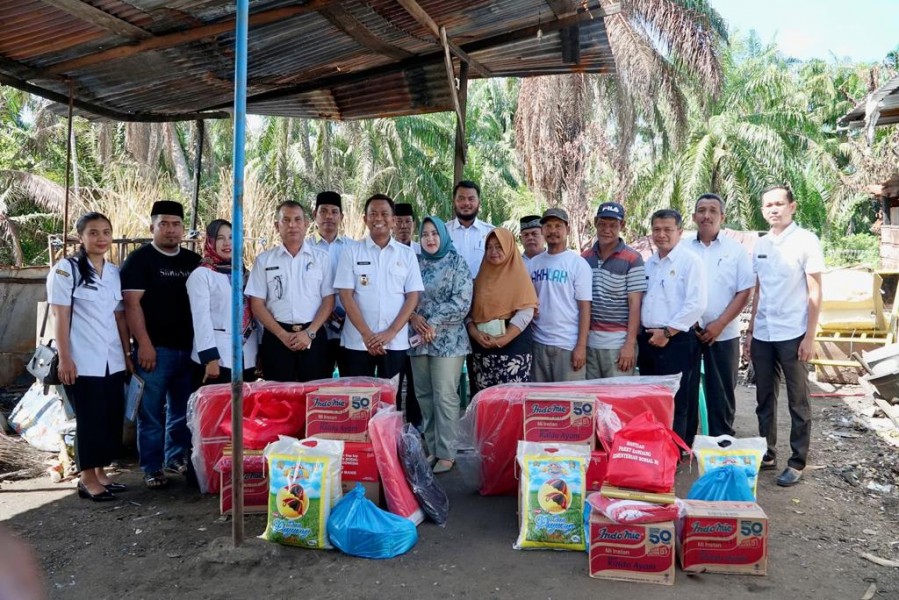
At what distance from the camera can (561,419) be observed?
3512 mm

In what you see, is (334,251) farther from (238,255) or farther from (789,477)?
(789,477)

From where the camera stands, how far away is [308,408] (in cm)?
354

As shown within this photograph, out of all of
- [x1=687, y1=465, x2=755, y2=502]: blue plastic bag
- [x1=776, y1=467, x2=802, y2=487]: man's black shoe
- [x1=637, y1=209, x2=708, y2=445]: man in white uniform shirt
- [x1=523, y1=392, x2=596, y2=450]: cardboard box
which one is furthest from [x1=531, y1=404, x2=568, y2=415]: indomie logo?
[x1=776, y1=467, x2=802, y2=487]: man's black shoe

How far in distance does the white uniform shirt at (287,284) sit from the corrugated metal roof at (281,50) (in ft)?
4.60

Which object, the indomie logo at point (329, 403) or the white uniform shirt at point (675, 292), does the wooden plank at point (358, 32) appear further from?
the white uniform shirt at point (675, 292)

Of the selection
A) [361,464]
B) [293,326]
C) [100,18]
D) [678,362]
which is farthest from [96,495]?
[678,362]

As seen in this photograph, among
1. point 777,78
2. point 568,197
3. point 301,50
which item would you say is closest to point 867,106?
point 301,50

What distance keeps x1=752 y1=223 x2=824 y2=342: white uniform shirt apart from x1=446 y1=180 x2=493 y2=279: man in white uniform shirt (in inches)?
74.9

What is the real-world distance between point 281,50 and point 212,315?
1881 mm

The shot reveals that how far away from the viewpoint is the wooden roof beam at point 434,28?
401cm

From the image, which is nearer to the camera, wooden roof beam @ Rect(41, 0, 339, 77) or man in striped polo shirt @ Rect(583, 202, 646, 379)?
wooden roof beam @ Rect(41, 0, 339, 77)

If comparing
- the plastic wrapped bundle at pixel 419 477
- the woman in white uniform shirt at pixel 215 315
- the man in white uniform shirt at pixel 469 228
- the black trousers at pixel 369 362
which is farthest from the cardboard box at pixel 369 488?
the man in white uniform shirt at pixel 469 228

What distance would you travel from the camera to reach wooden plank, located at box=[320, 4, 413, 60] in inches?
158

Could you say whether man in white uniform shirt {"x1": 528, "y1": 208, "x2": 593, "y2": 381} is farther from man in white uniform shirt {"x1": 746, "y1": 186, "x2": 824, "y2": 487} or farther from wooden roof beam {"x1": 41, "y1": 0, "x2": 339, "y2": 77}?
wooden roof beam {"x1": 41, "y1": 0, "x2": 339, "y2": 77}
